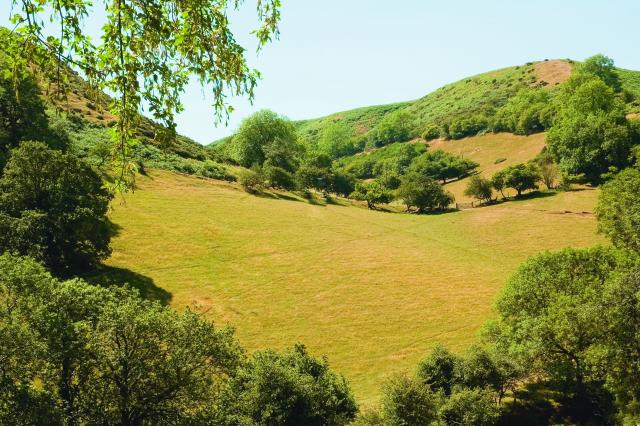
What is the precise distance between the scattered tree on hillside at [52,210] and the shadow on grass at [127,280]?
1830 millimetres

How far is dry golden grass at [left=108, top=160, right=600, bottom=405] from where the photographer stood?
4250 cm

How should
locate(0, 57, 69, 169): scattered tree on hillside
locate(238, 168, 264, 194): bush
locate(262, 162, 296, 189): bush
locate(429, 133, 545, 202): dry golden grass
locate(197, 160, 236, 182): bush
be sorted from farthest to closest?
locate(429, 133, 545, 202): dry golden grass, locate(262, 162, 296, 189): bush, locate(197, 160, 236, 182): bush, locate(238, 168, 264, 194): bush, locate(0, 57, 69, 169): scattered tree on hillside

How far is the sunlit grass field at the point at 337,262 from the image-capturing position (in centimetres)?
4250

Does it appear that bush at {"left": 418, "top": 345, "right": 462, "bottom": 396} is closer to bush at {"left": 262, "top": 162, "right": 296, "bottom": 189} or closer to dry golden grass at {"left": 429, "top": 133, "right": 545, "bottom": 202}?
bush at {"left": 262, "top": 162, "right": 296, "bottom": 189}

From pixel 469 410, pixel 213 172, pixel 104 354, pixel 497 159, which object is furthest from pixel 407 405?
pixel 497 159

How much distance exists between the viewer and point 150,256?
54812 millimetres

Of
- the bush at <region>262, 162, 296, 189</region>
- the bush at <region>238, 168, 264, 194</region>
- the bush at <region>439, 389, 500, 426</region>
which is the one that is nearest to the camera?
the bush at <region>439, 389, 500, 426</region>

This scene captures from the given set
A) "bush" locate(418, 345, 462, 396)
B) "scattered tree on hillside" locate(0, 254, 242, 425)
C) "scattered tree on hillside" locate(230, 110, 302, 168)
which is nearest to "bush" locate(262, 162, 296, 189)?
"scattered tree on hillside" locate(230, 110, 302, 168)

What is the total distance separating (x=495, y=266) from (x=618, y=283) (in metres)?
39.1

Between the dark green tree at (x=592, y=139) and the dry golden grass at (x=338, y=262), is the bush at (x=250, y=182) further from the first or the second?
the dark green tree at (x=592, y=139)

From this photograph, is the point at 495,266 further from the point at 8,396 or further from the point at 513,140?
the point at 513,140

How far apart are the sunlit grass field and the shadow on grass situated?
33 centimetres

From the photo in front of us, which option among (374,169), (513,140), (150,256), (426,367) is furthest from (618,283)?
(374,169)

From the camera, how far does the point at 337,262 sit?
60.3 m
